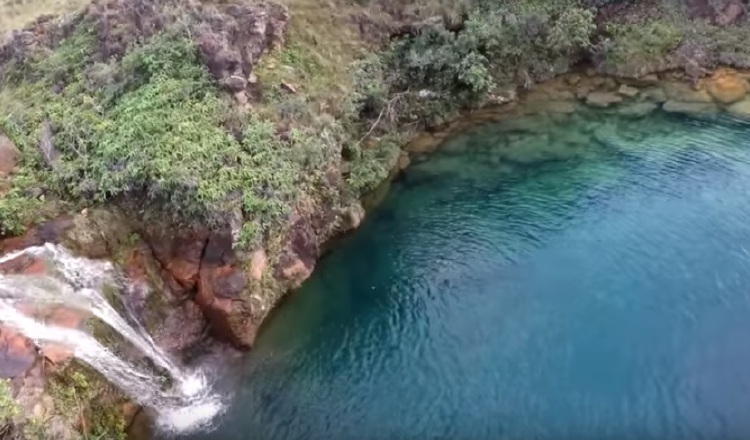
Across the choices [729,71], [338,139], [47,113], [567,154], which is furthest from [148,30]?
[729,71]

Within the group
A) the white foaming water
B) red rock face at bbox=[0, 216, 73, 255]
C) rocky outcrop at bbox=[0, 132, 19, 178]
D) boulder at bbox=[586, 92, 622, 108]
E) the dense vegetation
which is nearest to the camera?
the white foaming water

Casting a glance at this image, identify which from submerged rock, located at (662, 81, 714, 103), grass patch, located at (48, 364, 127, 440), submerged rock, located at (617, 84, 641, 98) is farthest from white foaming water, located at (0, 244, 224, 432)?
submerged rock, located at (662, 81, 714, 103)

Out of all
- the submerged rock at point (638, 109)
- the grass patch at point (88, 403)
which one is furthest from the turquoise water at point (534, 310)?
the grass patch at point (88, 403)

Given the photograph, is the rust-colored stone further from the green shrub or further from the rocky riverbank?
the green shrub

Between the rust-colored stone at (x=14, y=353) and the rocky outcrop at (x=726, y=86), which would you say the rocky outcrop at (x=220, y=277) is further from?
the rocky outcrop at (x=726, y=86)

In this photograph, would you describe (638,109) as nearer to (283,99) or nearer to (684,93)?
(684,93)

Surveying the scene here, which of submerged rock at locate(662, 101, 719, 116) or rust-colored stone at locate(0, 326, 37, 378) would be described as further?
submerged rock at locate(662, 101, 719, 116)

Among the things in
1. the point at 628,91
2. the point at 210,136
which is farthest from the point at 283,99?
the point at 628,91
